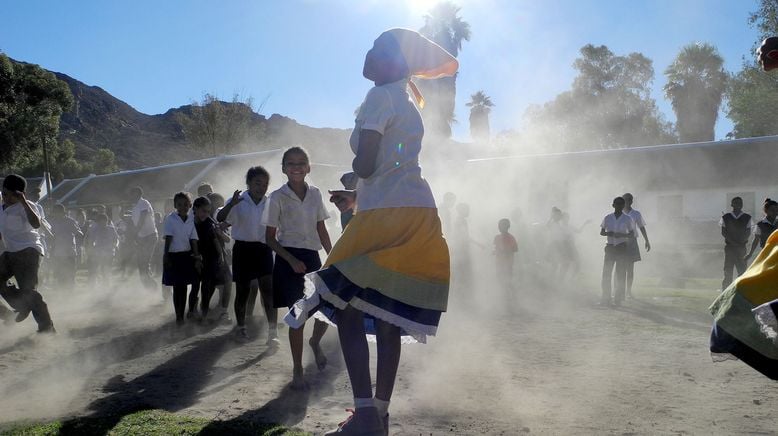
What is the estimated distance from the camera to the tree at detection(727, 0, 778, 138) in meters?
34.6

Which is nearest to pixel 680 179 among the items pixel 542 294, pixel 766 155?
pixel 766 155

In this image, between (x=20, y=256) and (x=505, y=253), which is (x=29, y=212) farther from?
(x=505, y=253)

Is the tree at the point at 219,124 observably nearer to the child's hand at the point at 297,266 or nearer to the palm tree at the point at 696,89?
the palm tree at the point at 696,89

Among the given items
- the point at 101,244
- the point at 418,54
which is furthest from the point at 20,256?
the point at 101,244

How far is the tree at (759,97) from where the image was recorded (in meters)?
34.6

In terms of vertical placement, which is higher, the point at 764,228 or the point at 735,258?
the point at 764,228

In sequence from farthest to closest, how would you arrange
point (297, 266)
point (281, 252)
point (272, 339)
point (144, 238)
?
point (144, 238)
point (272, 339)
point (281, 252)
point (297, 266)

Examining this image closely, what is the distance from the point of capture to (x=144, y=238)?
12672mm

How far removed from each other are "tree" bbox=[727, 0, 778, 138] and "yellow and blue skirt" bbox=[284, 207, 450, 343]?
3640 cm

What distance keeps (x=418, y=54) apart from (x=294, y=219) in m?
2.38

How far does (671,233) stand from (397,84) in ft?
78.4

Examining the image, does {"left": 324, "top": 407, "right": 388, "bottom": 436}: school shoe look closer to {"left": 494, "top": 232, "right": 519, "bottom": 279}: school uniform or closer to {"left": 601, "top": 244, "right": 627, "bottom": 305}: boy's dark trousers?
{"left": 601, "top": 244, "right": 627, "bottom": 305}: boy's dark trousers

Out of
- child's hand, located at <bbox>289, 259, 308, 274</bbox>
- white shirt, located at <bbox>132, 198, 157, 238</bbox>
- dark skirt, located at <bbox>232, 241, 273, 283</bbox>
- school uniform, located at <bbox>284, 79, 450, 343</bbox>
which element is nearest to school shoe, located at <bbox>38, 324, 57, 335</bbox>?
dark skirt, located at <bbox>232, 241, 273, 283</bbox>

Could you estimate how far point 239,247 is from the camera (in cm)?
719
